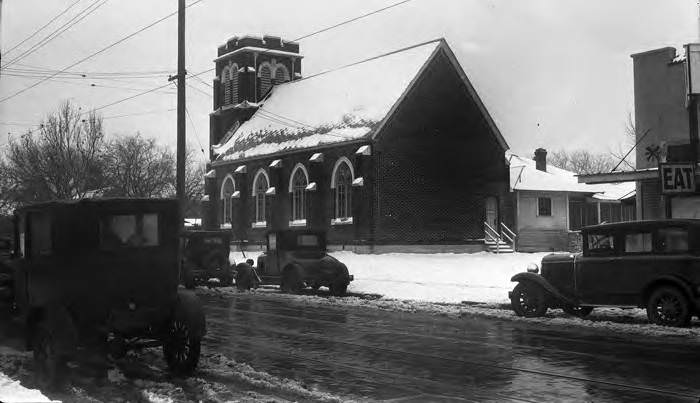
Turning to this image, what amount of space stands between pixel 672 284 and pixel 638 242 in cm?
110

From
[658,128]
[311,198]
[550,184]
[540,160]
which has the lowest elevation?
[311,198]

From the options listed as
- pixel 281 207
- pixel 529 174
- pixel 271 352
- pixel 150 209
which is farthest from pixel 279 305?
pixel 529 174

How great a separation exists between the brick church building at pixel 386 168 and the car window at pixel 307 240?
9.46m

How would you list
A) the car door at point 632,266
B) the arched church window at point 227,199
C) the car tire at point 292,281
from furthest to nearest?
the arched church window at point 227,199
the car tire at point 292,281
the car door at point 632,266

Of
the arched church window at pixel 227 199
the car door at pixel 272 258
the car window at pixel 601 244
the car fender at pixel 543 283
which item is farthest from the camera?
the arched church window at pixel 227 199

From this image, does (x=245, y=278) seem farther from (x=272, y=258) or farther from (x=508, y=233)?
(x=508, y=233)

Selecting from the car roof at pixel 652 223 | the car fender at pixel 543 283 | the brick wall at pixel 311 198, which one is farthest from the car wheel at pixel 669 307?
the brick wall at pixel 311 198

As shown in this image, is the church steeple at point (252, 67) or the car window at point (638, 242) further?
the church steeple at point (252, 67)

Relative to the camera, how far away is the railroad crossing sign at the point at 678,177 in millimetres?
15969

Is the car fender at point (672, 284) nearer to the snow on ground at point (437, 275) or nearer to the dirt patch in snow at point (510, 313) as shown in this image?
the dirt patch in snow at point (510, 313)

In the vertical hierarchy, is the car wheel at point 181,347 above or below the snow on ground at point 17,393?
above

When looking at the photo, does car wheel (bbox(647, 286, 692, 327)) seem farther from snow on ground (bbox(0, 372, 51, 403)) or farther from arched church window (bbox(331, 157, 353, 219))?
arched church window (bbox(331, 157, 353, 219))

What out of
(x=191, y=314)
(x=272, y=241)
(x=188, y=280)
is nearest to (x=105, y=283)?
(x=191, y=314)

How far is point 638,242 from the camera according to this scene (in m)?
14.4
